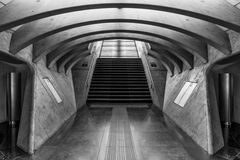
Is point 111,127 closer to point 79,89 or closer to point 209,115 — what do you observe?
point 209,115

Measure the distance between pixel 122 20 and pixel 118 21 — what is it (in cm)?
10

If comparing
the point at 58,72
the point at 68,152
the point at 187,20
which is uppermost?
the point at 187,20

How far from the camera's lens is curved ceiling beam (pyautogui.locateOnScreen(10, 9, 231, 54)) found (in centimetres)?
444

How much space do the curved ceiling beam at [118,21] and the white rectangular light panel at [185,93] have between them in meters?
2.09

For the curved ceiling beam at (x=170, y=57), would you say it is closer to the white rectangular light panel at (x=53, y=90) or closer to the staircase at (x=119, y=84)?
the staircase at (x=119, y=84)

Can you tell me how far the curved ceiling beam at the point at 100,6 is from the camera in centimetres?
336

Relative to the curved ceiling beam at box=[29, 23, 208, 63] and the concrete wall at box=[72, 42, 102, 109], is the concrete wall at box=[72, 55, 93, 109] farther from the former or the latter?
the curved ceiling beam at box=[29, 23, 208, 63]

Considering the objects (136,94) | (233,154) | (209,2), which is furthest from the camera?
(136,94)

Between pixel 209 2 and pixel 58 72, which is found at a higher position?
pixel 209 2

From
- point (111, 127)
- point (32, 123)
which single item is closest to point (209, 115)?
point (111, 127)

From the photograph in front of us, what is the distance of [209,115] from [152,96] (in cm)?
631

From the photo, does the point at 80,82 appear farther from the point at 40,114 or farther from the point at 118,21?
the point at 118,21

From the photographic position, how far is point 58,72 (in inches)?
344

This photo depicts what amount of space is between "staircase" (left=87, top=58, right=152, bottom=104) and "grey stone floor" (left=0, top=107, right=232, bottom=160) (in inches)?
149
